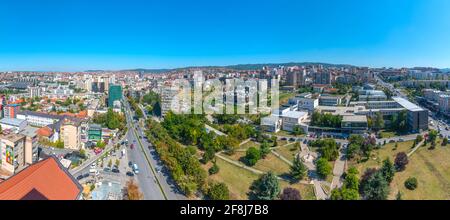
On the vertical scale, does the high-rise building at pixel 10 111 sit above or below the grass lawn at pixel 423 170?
above

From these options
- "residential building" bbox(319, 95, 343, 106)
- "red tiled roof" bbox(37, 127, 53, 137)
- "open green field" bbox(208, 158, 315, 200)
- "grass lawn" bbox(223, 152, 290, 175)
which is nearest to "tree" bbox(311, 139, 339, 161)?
"grass lawn" bbox(223, 152, 290, 175)

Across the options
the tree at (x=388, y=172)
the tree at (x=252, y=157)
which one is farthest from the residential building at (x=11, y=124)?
the tree at (x=388, y=172)

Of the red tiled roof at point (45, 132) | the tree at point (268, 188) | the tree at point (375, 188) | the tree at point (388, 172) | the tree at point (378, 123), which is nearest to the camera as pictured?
the tree at point (375, 188)

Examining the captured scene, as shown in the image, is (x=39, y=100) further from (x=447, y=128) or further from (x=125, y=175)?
(x=447, y=128)

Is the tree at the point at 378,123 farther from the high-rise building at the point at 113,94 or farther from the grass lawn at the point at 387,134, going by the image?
the high-rise building at the point at 113,94

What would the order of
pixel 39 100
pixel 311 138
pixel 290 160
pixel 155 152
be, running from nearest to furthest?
pixel 290 160 < pixel 155 152 < pixel 311 138 < pixel 39 100
